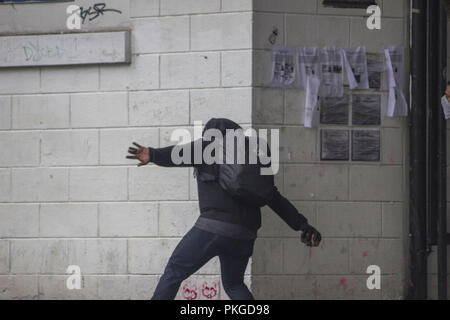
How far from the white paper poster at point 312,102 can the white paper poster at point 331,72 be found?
58 mm

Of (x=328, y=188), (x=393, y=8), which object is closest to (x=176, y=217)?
(x=328, y=188)

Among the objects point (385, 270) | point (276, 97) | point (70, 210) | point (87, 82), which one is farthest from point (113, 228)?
point (385, 270)

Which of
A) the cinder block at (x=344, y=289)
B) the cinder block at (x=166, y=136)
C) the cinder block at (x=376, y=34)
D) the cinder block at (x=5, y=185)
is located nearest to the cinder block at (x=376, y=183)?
the cinder block at (x=344, y=289)

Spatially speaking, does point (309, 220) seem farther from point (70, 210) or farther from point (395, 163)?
point (70, 210)

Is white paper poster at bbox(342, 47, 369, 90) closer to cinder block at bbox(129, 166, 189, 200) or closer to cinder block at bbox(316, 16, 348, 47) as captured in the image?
cinder block at bbox(316, 16, 348, 47)

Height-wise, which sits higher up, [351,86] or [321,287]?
[351,86]

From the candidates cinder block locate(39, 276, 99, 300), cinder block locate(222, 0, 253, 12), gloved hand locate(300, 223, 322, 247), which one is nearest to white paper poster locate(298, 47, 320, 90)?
cinder block locate(222, 0, 253, 12)

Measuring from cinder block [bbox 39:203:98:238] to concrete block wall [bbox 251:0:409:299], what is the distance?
5.05ft

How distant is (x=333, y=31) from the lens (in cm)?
770

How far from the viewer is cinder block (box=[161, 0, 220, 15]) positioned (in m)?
7.57

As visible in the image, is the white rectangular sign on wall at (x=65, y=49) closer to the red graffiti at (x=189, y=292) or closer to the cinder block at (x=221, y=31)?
the cinder block at (x=221, y=31)

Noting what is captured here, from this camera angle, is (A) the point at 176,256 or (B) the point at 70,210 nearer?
(A) the point at 176,256

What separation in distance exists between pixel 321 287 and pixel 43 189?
2.67 m

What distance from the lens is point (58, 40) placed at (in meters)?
7.88
